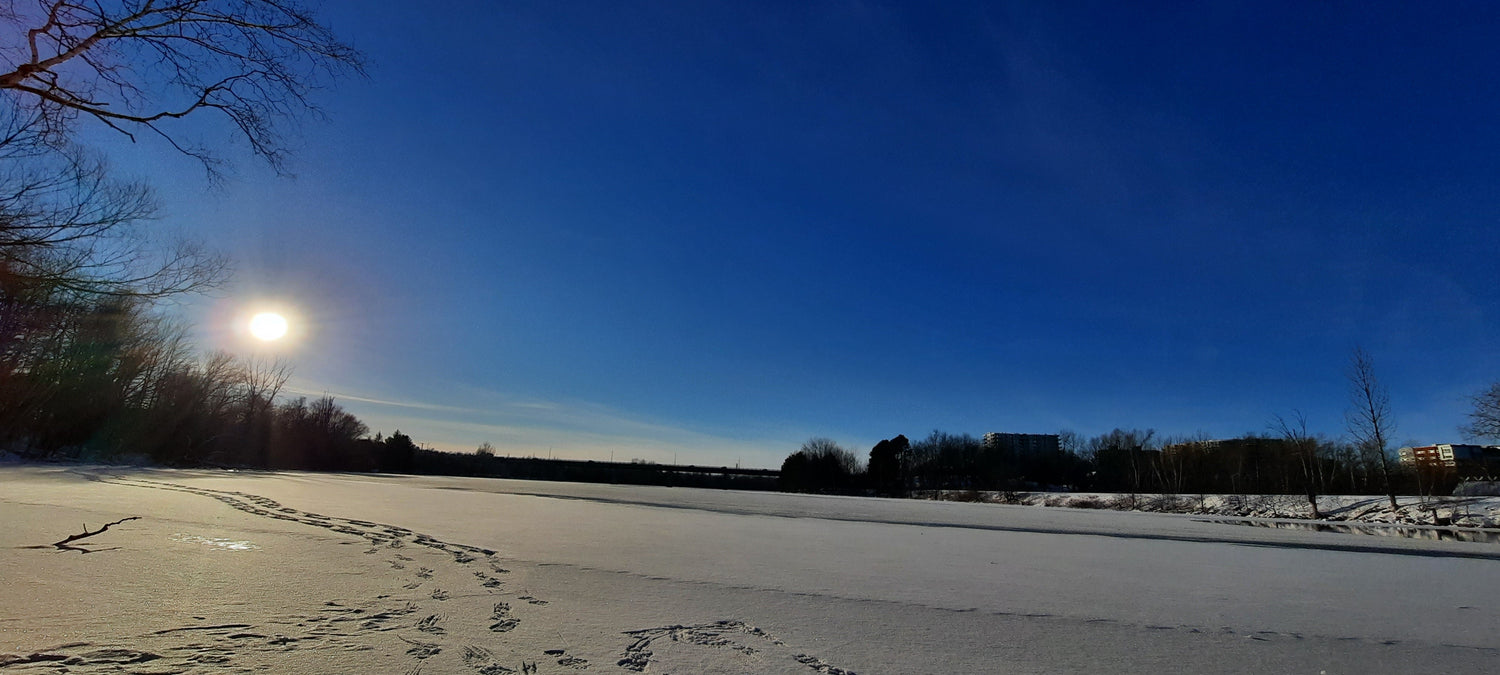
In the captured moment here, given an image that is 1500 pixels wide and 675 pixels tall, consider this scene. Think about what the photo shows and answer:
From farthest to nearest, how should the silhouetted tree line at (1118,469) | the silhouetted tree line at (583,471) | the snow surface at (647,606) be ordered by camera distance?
the silhouetted tree line at (583,471), the silhouetted tree line at (1118,469), the snow surface at (647,606)

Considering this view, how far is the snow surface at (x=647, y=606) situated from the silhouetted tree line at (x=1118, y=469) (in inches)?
1351

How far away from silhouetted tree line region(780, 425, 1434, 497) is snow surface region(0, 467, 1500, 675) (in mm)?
34311

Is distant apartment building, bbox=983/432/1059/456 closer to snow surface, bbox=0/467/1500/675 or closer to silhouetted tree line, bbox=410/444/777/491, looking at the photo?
silhouetted tree line, bbox=410/444/777/491

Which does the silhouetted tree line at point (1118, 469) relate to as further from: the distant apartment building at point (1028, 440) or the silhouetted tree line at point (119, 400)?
the silhouetted tree line at point (119, 400)

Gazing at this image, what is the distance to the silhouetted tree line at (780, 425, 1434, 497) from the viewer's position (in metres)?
41.0

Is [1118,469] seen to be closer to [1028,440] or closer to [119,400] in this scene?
[1028,440]

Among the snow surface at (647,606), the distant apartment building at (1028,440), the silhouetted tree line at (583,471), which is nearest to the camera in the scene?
the snow surface at (647,606)

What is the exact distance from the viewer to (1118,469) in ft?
237

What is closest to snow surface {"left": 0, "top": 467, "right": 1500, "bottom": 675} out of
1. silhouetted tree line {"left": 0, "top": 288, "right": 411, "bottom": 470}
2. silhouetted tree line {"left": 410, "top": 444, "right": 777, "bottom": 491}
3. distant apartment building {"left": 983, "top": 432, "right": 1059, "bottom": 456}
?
silhouetted tree line {"left": 0, "top": 288, "right": 411, "bottom": 470}

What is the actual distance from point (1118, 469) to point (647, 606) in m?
80.7

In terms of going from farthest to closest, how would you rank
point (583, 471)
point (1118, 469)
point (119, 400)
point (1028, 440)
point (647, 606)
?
point (1028, 440) < point (583, 471) < point (1118, 469) < point (119, 400) < point (647, 606)

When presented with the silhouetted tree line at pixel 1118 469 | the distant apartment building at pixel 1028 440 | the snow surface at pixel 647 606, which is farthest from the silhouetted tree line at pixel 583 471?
the snow surface at pixel 647 606

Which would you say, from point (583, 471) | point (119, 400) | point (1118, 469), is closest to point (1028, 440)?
point (1118, 469)

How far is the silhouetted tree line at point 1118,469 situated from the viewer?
41000 mm
